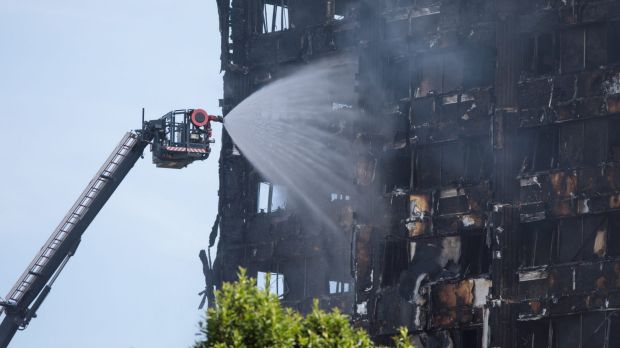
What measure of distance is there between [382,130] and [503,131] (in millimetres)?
6146

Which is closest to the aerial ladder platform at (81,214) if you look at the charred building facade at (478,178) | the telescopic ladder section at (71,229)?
the telescopic ladder section at (71,229)

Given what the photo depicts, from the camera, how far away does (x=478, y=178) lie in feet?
238

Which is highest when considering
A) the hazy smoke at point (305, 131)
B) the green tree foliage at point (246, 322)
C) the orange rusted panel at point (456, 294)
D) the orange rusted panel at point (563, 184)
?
the hazy smoke at point (305, 131)

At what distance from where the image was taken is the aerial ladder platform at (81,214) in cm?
6412

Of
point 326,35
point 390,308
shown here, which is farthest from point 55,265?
point 326,35

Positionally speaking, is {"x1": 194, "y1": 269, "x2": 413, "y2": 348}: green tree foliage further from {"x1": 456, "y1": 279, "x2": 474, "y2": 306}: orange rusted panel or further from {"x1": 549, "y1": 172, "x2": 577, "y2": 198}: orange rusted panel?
{"x1": 456, "y1": 279, "x2": 474, "y2": 306}: orange rusted panel

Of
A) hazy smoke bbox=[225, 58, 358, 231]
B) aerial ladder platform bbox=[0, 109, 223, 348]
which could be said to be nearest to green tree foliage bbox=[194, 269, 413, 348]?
aerial ladder platform bbox=[0, 109, 223, 348]

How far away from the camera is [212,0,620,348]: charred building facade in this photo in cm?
6956

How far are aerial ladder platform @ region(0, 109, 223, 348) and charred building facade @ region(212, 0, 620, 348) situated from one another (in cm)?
1163

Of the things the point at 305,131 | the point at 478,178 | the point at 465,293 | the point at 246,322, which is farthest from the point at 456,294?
the point at 246,322

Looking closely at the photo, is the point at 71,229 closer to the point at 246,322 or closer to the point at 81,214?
the point at 81,214

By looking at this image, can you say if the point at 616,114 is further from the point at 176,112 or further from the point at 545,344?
the point at 176,112

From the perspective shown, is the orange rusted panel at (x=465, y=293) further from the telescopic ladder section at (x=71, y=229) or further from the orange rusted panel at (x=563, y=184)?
the telescopic ladder section at (x=71, y=229)

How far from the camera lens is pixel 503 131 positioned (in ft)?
235
